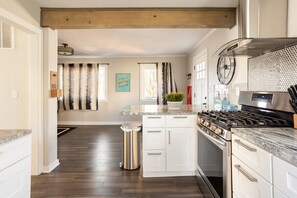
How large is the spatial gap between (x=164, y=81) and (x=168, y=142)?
4238 mm

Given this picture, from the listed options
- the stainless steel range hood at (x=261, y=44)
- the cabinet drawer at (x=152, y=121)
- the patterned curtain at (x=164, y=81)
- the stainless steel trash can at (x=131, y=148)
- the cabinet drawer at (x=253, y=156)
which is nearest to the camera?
the cabinet drawer at (x=253, y=156)

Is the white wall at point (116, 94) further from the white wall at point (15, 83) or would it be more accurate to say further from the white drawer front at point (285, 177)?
the white drawer front at point (285, 177)

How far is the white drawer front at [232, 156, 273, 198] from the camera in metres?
1.09

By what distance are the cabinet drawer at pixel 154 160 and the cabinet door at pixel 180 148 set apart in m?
0.08

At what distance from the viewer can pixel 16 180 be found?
135cm

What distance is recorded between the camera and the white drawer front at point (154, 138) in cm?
257

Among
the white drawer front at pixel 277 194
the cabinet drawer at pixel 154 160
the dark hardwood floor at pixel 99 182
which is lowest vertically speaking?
the dark hardwood floor at pixel 99 182

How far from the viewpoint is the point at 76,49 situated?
568 cm

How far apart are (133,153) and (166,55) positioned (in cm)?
442

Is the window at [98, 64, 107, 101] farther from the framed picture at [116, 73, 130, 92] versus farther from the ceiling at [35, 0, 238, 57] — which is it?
the ceiling at [35, 0, 238, 57]

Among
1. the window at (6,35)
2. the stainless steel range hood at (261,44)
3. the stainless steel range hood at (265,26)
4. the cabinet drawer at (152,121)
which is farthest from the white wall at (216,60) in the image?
the window at (6,35)

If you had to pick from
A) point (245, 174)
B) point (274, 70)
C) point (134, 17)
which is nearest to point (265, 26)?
point (274, 70)

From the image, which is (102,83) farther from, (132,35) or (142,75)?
(132,35)

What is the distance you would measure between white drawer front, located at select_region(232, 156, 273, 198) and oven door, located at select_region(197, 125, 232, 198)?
0.23ft
